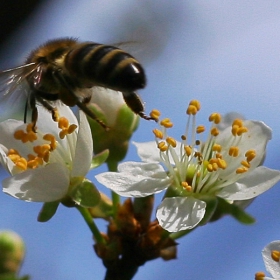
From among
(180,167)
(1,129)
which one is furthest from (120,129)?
(1,129)

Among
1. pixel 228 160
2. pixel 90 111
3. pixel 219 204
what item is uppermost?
pixel 90 111

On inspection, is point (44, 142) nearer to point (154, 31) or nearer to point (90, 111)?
point (90, 111)

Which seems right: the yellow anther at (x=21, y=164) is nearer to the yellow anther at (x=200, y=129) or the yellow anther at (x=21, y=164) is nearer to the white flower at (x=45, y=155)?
the white flower at (x=45, y=155)

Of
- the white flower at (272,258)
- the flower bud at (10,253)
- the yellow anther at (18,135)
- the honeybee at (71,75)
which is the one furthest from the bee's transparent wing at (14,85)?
the white flower at (272,258)

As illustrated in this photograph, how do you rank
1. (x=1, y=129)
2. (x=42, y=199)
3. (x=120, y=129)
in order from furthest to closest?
(x=120, y=129) < (x=1, y=129) < (x=42, y=199)

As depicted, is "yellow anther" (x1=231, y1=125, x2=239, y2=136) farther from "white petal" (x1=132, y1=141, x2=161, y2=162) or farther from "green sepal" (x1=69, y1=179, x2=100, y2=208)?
"green sepal" (x1=69, y1=179, x2=100, y2=208)

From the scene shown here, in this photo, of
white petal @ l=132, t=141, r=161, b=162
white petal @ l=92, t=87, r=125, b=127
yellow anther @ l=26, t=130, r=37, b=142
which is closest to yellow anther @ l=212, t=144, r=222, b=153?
white petal @ l=132, t=141, r=161, b=162
